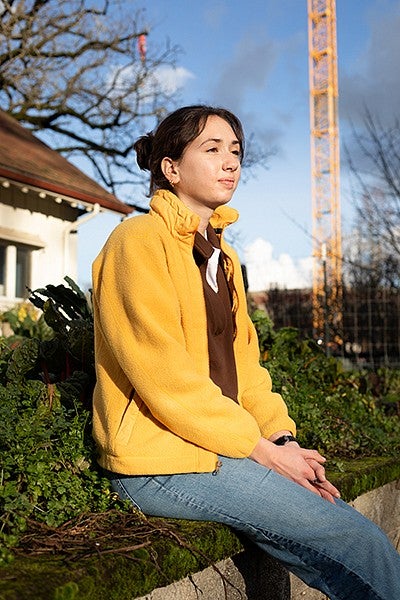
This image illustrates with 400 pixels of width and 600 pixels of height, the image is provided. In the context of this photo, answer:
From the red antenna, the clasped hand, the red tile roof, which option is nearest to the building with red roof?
the red tile roof

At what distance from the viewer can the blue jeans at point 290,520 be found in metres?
2.09

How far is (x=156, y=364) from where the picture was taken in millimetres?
2090

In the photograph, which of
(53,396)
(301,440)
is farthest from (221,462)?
(301,440)

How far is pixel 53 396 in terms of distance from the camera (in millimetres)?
2707

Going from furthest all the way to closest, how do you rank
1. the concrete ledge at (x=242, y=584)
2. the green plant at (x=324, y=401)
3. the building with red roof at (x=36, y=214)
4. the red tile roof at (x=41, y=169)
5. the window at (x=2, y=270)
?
the window at (x=2, y=270), the building with red roof at (x=36, y=214), the red tile roof at (x=41, y=169), the green plant at (x=324, y=401), the concrete ledge at (x=242, y=584)

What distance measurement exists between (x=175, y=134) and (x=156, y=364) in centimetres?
83

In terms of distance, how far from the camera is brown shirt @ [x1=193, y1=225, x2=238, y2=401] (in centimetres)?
239

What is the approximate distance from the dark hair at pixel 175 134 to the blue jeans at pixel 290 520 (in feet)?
3.21

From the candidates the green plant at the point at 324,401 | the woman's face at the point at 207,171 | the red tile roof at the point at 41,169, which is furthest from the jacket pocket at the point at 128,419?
the red tile roof at the point at 41,169

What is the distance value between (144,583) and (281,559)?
1.64 feet

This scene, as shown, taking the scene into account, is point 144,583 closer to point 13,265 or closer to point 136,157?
point 136,157

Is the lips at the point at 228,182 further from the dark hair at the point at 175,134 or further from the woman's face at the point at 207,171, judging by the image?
the dark hair at the point at 175,134

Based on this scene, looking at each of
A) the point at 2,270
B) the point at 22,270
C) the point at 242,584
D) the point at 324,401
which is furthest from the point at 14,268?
the point at 242,584

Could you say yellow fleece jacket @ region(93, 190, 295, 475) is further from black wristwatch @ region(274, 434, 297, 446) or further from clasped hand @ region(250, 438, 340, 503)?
black wristwatch @ region(274, 434, 297, 446)
